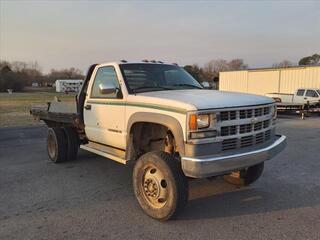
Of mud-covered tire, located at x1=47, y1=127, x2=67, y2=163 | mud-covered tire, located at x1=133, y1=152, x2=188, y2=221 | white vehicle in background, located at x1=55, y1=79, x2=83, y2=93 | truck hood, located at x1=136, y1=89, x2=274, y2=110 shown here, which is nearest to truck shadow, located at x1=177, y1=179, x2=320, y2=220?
mud-covered tire, located at x1=133, y1=152, x2=188, y2=221

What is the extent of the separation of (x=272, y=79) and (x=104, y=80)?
2949 centimetres

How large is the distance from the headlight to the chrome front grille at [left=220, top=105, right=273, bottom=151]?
0.22 meters

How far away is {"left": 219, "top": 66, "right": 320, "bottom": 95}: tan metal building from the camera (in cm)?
2952

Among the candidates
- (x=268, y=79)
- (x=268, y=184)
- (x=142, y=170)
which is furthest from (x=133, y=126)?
(x=268, y=79)

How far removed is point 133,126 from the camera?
17.5 ft

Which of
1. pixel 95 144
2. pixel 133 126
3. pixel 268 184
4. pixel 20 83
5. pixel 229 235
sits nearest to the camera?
pixel 229 235

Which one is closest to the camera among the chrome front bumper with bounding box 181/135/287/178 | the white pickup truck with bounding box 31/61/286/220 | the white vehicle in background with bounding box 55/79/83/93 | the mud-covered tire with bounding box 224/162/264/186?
the chrome front bumper with bounding box 181/135/287/178

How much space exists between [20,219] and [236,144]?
3.03 meters

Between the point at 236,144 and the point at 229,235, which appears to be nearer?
the point at 229,235

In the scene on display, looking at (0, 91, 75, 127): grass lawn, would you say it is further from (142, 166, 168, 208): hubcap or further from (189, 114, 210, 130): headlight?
(189, 114, 210, 130): headlight

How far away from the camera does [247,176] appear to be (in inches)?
233

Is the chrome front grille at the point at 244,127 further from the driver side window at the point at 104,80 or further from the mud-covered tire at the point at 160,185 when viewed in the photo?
the driver side window at the point at 104,80

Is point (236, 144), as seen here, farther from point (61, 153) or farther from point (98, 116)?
point (61, 153)

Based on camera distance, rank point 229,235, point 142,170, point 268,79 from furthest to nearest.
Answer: point 268,79 → point 142,170 → point 229,235
